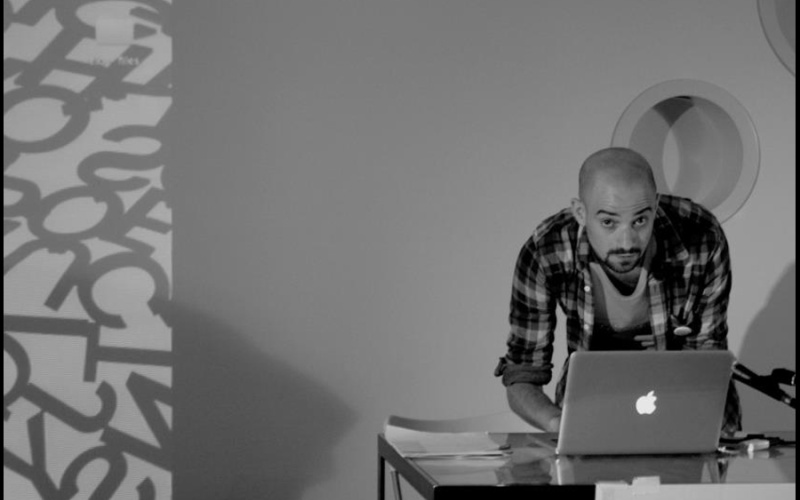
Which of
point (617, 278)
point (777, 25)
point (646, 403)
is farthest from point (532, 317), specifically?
point (777, 25)

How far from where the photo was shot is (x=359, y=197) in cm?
420

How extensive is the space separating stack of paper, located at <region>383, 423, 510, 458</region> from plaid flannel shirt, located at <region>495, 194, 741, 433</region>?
19.1 inches

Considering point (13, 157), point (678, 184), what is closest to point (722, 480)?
point (678, 184)

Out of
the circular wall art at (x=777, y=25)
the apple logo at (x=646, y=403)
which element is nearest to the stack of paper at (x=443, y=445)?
the apple logo at (x=646, y=403)

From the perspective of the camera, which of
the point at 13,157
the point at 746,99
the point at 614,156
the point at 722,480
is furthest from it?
the point at 746,99

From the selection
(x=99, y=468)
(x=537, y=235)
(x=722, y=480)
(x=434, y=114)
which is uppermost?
(x=434, y=114)

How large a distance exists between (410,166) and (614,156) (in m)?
1.40

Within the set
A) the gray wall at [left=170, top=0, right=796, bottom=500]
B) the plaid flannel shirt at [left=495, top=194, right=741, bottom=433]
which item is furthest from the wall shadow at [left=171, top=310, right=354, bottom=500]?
the plaid flannel shirt at [left=495, top=194, right=741, bottom=433]

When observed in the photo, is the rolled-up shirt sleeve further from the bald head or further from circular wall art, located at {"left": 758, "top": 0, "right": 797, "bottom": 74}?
circular wall art, located at {"left": 758, "top": 0, "right": 797, "bottom": 74}

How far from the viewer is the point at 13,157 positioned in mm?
4047

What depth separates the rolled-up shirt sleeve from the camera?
302cm

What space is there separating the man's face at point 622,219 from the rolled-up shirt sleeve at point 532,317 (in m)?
0.22

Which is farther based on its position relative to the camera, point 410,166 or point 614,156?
point 410,166

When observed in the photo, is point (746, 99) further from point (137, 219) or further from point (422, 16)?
point (137, 219)
